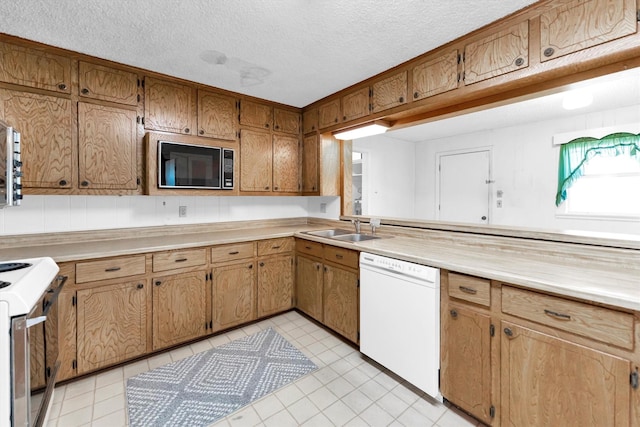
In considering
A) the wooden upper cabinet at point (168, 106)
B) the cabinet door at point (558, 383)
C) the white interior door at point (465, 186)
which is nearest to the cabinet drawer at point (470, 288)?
the cabinet door at point (558, 383)

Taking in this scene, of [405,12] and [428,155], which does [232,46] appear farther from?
[428,155]

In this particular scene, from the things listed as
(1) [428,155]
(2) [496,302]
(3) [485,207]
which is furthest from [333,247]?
(1) [428,155]

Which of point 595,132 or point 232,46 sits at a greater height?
point 232,46

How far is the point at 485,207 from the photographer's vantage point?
4613 mm

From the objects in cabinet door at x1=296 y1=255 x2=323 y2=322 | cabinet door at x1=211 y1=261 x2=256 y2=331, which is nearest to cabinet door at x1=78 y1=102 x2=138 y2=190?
cabinet door at x1=211 y1=261 x2=256 y2=331

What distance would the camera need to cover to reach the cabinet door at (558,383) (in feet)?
3.85

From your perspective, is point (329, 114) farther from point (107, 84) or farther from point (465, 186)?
point (465, 186)

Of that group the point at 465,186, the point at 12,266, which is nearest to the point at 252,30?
A: the point at 12,266

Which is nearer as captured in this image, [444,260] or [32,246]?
[444,260]

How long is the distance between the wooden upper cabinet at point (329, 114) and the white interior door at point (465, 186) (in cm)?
295

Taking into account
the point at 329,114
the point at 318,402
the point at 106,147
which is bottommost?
the point at 318,402

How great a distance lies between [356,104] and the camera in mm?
2783

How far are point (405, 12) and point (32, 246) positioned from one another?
3.17 meters

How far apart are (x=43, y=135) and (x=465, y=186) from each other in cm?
532
